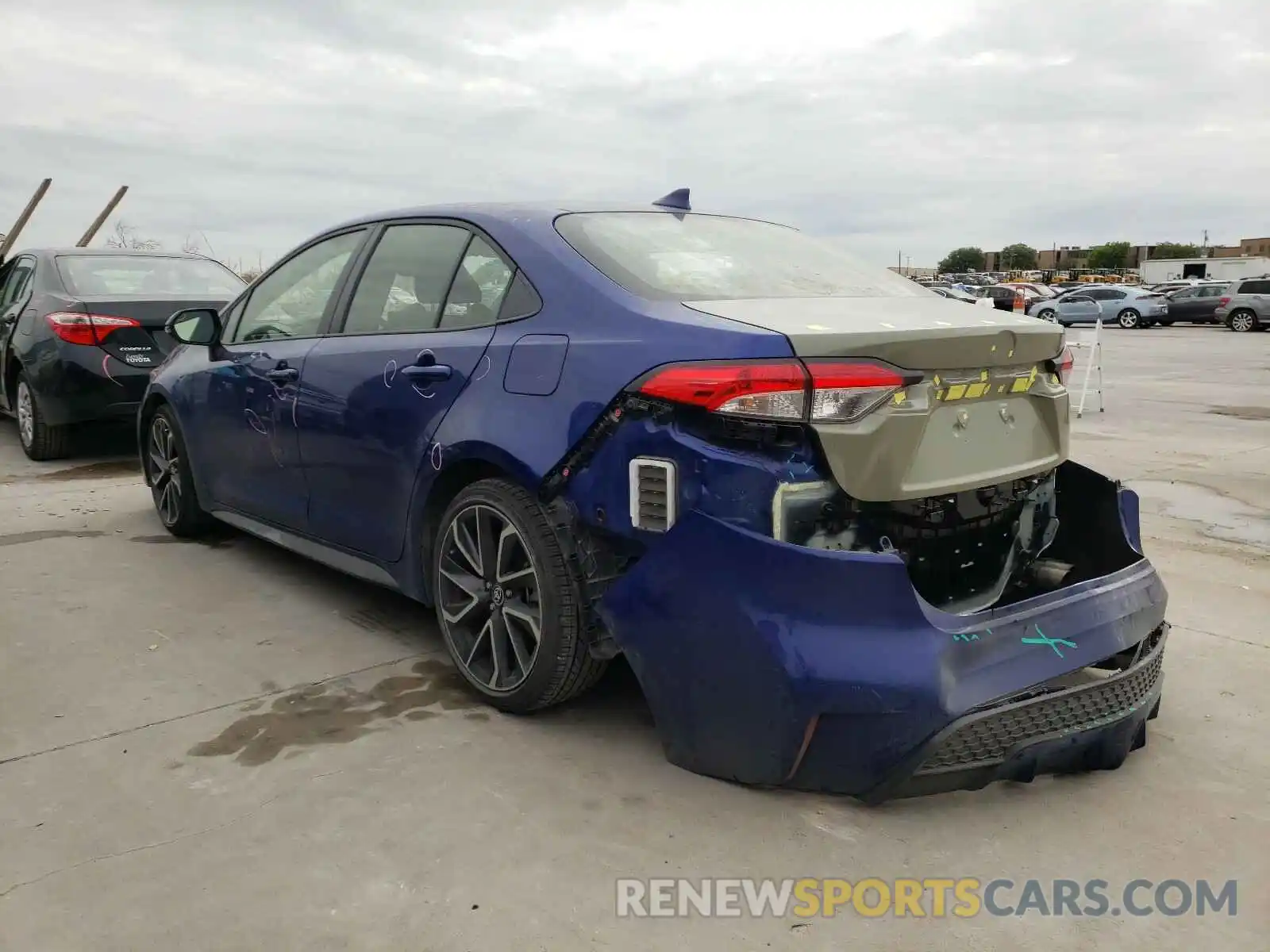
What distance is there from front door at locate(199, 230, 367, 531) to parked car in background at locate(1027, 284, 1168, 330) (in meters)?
34.5

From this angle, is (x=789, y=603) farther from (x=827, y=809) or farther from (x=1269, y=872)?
(x=1269, y=872)

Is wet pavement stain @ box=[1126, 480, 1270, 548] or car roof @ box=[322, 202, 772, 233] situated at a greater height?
car roof @ box=[322, 202, 772, 233]

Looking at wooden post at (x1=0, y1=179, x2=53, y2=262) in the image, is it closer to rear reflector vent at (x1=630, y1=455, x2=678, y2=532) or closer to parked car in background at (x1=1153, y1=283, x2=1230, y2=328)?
rear reflector vent at (x1=630, y1=455, x2=678, y2=532)

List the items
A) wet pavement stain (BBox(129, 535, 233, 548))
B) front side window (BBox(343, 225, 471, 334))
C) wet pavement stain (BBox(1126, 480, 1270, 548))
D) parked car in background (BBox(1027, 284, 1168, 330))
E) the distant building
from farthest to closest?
the distant building → parked car in background (BBox(1027, 284, 1168, 330)) → wet pavement stain (BBox(1126, 480, 1270, 548)) → wet pavement stain (BBox(129, 535, 233, 548)) → front side window (BBox(343, 225, 471, 334))

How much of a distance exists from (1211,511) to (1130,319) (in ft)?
110

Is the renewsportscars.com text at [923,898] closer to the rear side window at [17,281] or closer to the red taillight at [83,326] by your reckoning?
the red taillight at [83,326]

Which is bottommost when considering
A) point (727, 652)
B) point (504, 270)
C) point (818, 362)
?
point (727, 652)

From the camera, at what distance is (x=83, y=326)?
712cm

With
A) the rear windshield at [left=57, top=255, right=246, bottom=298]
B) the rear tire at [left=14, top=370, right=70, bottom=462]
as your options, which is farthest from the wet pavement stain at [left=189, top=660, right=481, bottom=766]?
the rear tire at [left=14, top=370, right=70, bottom=462]

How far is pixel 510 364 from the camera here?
10.1 feet

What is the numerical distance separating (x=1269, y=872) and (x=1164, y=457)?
6474 millimetres

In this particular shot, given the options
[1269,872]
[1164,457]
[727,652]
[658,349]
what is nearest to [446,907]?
[727,652]

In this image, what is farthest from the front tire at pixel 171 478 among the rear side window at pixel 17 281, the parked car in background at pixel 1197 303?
the parked car in background at pixel 1197 303

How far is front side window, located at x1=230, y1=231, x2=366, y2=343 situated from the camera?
13.5 feet
